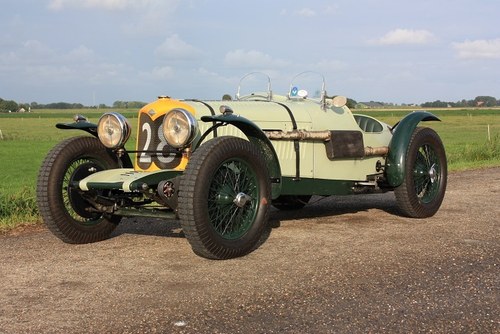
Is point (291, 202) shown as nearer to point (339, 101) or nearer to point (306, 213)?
point (306, 213)

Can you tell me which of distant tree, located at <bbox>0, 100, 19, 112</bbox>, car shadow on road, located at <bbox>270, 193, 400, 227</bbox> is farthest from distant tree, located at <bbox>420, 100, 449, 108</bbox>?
car shadow on road, located at <bbox>270, 193, 400, 227</bbox>

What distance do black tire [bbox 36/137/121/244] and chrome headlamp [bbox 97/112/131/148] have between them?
6.7 inches

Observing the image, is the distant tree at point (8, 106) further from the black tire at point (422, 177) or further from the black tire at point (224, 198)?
the black tire at point (224, 198)

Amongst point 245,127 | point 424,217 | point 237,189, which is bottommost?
point 424,217

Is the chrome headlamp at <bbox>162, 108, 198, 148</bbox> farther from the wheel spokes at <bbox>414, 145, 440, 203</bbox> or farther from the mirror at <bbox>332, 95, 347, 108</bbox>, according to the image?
the wheel spokes at <bbox>414, 145, 440, 203</bbox>

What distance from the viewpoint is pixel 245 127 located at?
5895mm

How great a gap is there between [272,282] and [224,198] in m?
1.03

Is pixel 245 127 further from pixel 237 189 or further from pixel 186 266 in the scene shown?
pixel 186 266

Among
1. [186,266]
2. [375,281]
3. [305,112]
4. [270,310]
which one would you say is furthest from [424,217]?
[270,310]

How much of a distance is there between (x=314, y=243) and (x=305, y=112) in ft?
5.33

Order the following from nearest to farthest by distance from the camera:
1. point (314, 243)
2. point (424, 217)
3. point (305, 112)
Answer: point (314, 243) < point (305, 112) < point (424, 217)

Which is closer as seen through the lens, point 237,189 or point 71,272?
point 71,272

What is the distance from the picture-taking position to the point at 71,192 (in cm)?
611

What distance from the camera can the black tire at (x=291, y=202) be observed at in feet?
25.7
